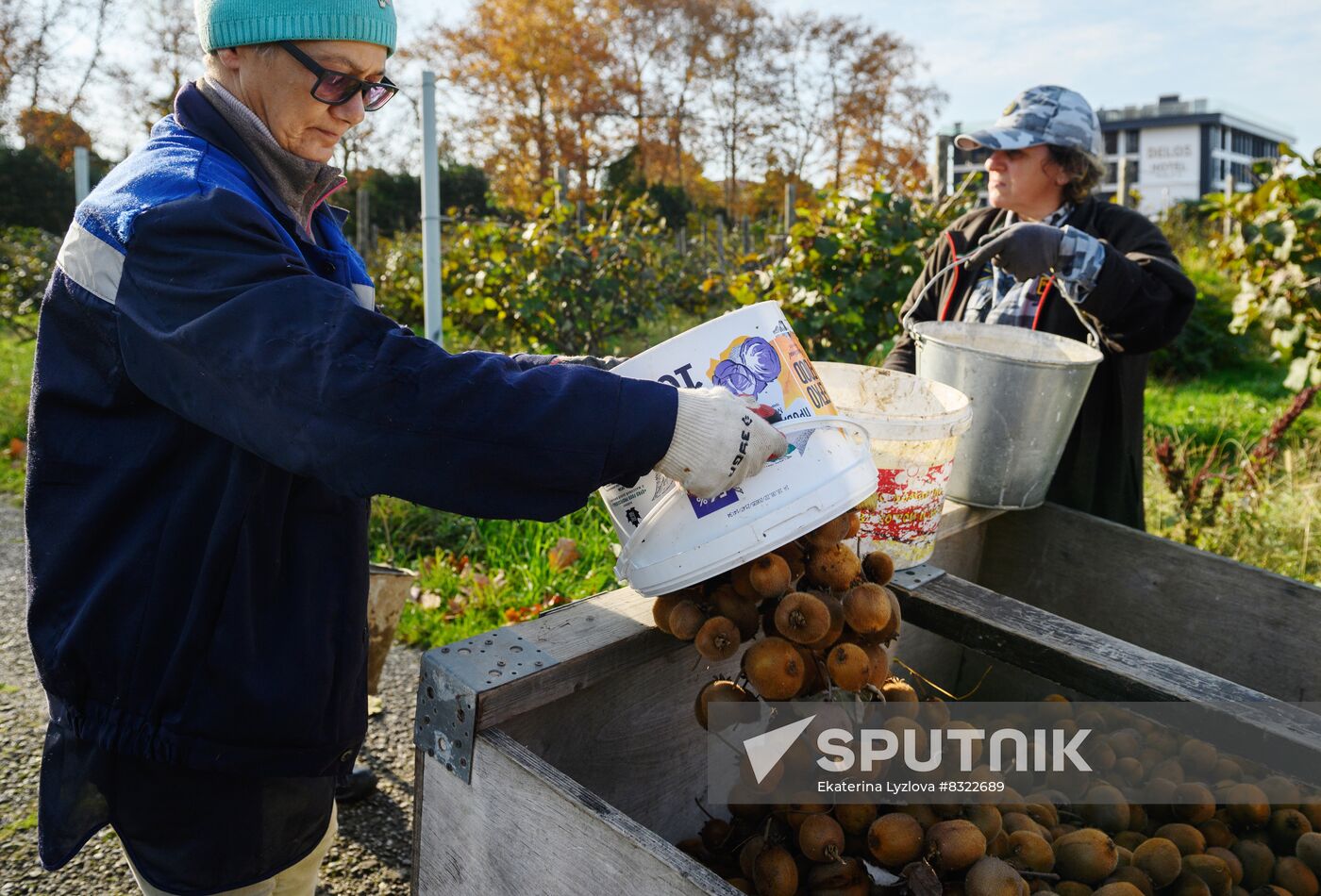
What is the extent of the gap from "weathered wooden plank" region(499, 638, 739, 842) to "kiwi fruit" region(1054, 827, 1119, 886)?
0.58 meters

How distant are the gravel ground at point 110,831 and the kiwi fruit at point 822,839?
160 cm

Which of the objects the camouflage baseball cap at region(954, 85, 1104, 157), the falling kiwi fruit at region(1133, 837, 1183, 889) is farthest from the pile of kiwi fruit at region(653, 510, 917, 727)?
the camouflage baseball cap at region(954, 85, 1104, 157)

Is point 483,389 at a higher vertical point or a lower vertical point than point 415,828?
higher

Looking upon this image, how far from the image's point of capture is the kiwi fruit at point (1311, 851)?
1412mm

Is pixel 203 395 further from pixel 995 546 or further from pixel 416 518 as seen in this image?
pixel 416 518

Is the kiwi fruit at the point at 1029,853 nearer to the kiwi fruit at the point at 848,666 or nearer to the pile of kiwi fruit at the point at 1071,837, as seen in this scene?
the pile of kiwi fruit at the point at 1071,837

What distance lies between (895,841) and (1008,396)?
1184mm

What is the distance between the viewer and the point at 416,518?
464 cm

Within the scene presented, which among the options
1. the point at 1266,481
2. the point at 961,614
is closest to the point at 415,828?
the point at 961,614

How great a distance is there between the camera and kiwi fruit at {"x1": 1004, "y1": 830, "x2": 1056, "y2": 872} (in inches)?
51.4

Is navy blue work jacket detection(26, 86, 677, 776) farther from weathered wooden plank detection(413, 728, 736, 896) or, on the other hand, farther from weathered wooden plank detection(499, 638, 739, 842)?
weathered wooden plank detection(499, 638, 739, 842)

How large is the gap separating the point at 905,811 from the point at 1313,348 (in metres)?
5.88

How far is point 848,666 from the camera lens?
4.31ft

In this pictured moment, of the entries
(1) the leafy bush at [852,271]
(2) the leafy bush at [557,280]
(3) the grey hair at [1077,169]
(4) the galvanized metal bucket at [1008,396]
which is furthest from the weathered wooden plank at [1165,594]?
(2) the leafy bush at [557,280]
